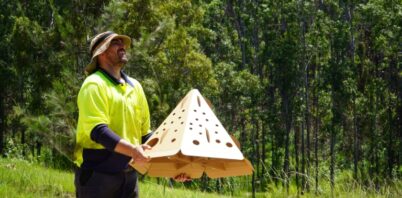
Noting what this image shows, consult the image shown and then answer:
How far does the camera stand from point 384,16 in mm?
35219

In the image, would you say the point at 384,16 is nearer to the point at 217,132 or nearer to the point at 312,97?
the point at 312,97

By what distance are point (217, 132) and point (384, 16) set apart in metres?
32.9

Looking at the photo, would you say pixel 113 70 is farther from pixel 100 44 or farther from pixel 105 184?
pixel 105 184

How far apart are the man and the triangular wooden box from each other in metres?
0.14

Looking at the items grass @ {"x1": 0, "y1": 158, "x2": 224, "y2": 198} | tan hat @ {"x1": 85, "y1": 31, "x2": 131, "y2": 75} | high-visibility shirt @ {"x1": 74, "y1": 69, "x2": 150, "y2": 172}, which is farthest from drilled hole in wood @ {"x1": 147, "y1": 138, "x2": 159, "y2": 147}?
grass @ {"x1": 0, "y1": 158, "x2": 224, "y2": 198}

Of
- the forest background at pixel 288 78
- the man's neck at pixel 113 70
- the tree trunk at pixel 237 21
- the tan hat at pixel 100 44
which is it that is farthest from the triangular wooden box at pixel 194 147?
the tree trunk at pixel 237 21

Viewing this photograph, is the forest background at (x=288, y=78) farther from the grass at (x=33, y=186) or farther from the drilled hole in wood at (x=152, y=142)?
the drilled hole in wood at (x=152, y=142)

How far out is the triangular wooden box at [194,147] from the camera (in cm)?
369

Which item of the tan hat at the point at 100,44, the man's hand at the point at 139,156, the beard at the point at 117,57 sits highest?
the tan hat at the point at 100,44

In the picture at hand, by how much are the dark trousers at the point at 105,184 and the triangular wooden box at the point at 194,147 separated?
0.51 feet

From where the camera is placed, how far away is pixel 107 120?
399 centimetres

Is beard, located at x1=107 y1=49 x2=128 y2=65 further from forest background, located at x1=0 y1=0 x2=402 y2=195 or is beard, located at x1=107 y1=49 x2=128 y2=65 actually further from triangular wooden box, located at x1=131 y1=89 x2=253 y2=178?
forest background, located at x1=0 y1=0 x2=402 y2=195

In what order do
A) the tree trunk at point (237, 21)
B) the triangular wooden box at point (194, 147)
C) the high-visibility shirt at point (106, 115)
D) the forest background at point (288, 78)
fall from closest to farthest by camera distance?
the triangular wooden box at point (194, 147)
the high-visibility shirt at point (106, 115)
the forest background at point (288, 78)
the tree trunk at point (237, 21)

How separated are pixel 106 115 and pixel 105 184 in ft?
1.37
